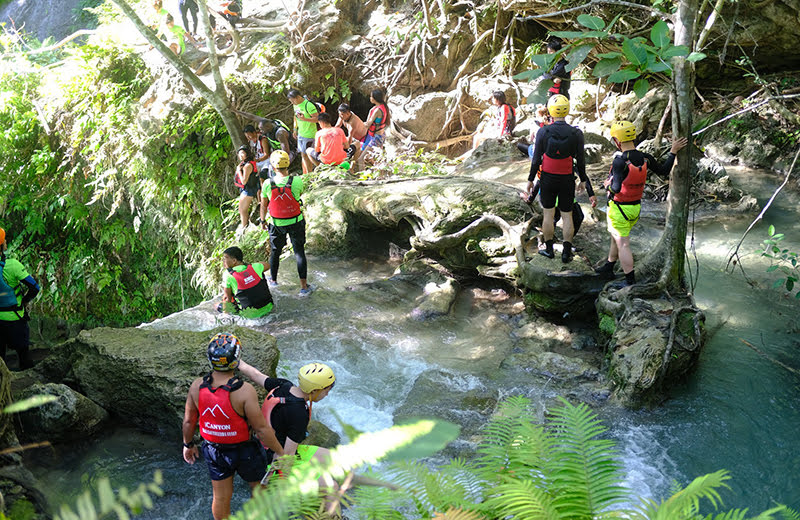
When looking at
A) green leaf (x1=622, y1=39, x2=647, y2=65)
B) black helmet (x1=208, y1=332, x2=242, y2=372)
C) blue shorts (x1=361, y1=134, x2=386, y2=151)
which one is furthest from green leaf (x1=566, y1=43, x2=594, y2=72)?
blue shorts (x1=361, y1=134, x2=386, y2=151)

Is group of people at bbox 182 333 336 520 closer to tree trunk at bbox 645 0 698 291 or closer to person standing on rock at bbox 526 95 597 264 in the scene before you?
person standing on rock at bbox 526 95 597 264

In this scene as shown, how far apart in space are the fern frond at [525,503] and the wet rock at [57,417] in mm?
4162

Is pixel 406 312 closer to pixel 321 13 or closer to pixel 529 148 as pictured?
pixel 529 148

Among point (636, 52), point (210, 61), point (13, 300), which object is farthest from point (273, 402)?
point (210, 61)

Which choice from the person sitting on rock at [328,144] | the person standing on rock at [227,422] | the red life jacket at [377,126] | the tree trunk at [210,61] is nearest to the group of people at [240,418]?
the person standing on rock at [227,422]

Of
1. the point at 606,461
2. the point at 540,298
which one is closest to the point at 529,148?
the point at 540,298

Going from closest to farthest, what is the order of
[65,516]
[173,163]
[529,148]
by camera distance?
[65,516]
[529,148]
[173,163]

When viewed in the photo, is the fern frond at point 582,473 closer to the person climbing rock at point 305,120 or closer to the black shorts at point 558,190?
the black shorts at point 558,190

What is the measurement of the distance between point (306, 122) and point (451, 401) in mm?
6603

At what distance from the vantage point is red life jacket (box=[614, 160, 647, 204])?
222 inches

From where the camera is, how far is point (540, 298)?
666cm

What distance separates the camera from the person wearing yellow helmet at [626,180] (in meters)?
5.55

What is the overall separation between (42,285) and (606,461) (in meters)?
14.3

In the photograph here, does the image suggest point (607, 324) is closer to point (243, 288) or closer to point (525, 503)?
point (243, 288)
